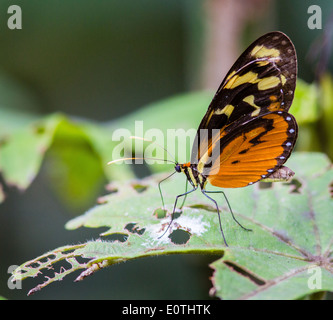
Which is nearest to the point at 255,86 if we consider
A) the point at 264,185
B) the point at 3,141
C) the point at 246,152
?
the point at 246,152

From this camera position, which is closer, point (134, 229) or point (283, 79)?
point (134, 229)

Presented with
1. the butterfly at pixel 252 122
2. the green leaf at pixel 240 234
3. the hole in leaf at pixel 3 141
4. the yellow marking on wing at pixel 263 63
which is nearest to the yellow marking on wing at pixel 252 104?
Answer: the butterfly at pixel 252 122

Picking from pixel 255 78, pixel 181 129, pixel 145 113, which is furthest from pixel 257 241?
pixel 145 113

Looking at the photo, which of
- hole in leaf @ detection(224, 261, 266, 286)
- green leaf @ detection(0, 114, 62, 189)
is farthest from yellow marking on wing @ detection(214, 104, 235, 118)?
green leaf @ detection(0, 114, 62, 189)

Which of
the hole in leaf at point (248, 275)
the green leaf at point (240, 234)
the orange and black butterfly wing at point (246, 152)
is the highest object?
the orange and black butterfly wing at point (246, 152)

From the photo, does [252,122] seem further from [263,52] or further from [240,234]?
[240,234]

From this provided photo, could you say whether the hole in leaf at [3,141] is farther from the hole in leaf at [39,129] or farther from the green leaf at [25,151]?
the hole in leaf at [39,129]
